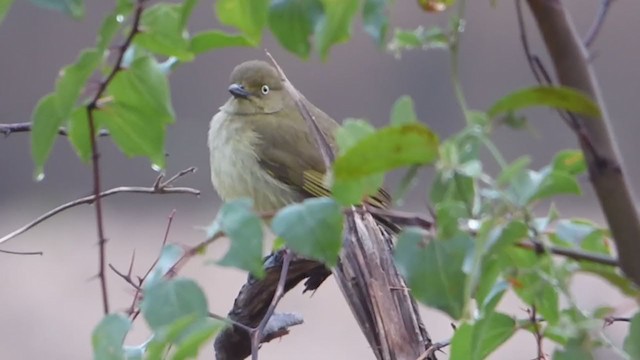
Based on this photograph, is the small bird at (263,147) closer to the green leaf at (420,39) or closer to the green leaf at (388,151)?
the green leaf at (420,39)

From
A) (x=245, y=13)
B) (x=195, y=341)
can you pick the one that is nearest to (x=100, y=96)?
(x=245, y=13)

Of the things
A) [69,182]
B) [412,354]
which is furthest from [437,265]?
[69,182]

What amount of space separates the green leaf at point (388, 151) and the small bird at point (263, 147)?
8.30 ft

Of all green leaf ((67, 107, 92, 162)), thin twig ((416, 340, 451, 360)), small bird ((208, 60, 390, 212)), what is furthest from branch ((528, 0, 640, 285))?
small bird ((208, 60, 390, 212))

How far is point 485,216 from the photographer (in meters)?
0.85

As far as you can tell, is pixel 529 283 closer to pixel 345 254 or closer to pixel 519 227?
pixel 519 227

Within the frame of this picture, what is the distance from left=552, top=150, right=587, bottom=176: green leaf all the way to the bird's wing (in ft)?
8.40

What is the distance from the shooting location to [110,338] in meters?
0.89

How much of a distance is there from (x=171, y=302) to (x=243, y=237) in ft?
0.22

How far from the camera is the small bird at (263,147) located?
3.63m

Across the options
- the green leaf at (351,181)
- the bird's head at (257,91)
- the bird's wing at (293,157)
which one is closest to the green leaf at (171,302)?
the green leaf at (351,181)

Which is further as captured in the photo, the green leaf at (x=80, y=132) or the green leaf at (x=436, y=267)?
the green leaf at (x=80, y=132)

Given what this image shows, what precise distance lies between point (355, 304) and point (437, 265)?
102cm

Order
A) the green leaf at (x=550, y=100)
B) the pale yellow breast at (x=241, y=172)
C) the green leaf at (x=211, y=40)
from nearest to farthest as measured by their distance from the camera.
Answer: the green leaf at (x=550, y=100)
the green leaf at (x=211, y=40)
the pale yellow breast at (x=241, y=172)
